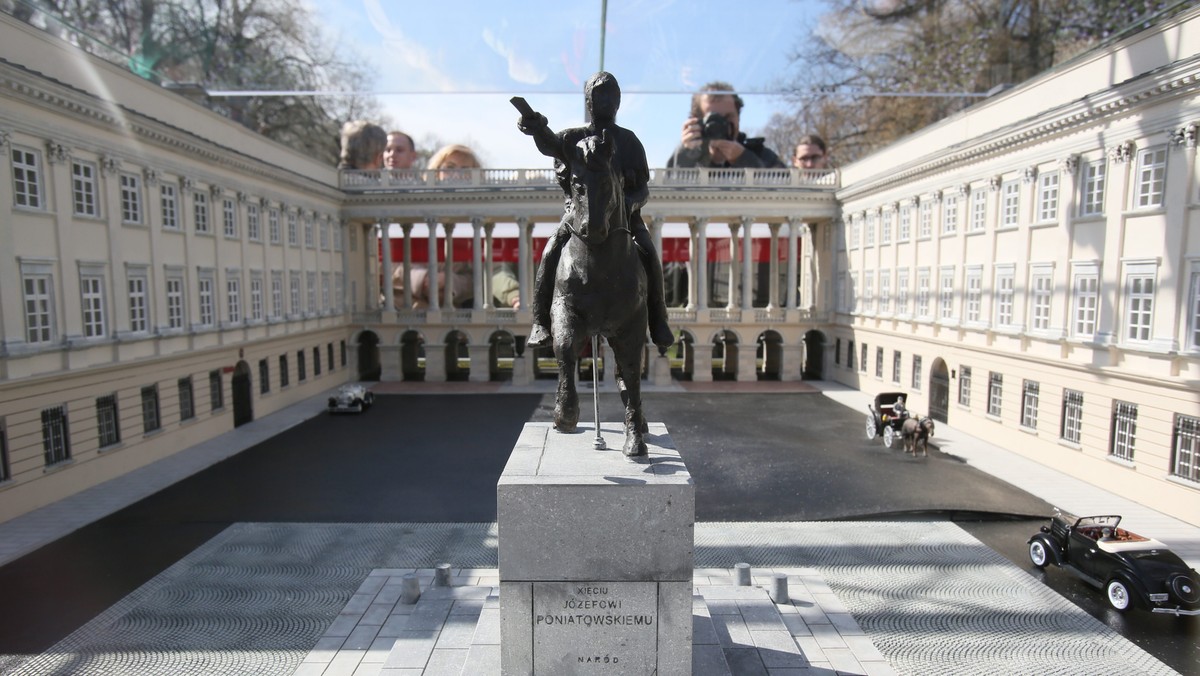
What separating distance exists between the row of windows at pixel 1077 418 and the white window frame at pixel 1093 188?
6.23 metres

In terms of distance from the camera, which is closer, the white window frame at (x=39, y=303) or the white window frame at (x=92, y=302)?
the white window frame at (x=39, y=303)

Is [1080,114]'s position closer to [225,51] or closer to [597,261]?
[597,261]

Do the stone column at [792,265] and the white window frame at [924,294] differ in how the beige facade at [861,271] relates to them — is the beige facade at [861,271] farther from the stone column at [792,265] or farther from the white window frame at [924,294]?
the stone column at [792,265]

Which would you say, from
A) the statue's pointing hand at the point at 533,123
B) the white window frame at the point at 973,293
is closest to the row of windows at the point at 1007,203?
the white window frame at the point at 973,293

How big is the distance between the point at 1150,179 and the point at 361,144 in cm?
4775

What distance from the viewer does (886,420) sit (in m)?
27.6

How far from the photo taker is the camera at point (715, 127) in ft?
182

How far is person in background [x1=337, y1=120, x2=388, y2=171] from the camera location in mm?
51500

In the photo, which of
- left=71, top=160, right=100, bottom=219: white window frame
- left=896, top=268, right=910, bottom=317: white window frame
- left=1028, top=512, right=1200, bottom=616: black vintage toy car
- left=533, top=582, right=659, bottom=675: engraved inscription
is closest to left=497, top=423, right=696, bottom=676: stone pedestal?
left=533, top=582, right=659, bottom=675: engraved inscription

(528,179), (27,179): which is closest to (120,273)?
(27,179)

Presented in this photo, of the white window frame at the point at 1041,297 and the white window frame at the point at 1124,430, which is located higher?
the white window frame at the point at 1041,297

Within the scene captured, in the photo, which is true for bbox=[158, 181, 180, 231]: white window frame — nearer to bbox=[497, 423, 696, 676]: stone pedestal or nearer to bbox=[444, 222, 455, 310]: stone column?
bbox=[444, 222, 455, 310]: stone column

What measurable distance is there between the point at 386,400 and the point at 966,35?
42.2 m

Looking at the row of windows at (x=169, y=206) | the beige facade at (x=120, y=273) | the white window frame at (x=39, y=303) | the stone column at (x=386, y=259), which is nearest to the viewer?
the beige facade at (x=120, y=273)
